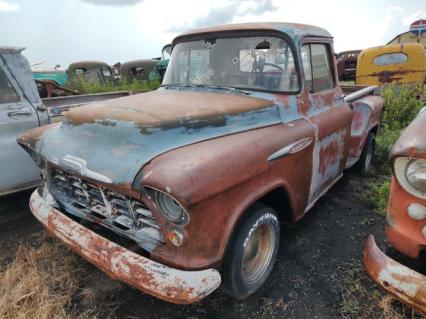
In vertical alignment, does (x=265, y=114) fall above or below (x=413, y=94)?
above

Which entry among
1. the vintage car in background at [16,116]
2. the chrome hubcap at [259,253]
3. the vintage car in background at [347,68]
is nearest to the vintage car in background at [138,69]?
the vintage car in background at [347,68]

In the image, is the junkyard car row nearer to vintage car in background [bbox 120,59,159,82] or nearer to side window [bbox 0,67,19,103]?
side window [bbox 0,67,19,103]

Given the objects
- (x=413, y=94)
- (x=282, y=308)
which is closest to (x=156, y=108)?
(x=282, y=308)

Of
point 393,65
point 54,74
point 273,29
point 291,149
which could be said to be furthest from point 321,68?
point 54,74

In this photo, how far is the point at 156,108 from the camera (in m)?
2.46

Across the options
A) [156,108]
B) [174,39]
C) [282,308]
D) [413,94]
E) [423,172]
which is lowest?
[282,308]

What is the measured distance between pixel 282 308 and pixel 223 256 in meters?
0.68

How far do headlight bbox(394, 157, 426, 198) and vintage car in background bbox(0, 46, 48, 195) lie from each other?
122 inches

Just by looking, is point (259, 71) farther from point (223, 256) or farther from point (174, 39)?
point (223, 256)

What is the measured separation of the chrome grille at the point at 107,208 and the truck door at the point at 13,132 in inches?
36.4

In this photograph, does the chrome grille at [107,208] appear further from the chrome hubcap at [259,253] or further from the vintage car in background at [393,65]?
the vintage car in background at [393,65]

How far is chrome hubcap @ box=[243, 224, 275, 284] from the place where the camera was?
2.45 m

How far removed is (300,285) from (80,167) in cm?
174

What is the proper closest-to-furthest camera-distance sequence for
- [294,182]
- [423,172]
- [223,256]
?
1. [423,172]
2. [223,256]
3. [294,182]
